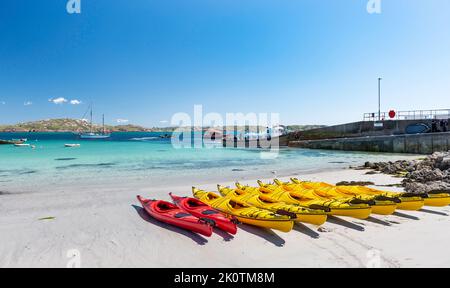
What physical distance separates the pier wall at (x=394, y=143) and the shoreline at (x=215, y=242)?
26.0 metres

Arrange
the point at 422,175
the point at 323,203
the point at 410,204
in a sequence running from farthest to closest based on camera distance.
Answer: the point at 422,175, the point at 410,204, the point at 323,203

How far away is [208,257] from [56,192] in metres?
10.9

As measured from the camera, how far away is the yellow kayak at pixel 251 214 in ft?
21.7

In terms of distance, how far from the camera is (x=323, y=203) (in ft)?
26.4

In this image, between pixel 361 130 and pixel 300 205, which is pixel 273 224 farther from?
pixel 361 130

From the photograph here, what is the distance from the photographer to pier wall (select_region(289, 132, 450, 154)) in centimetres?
3027

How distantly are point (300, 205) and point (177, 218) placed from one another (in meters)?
3.37

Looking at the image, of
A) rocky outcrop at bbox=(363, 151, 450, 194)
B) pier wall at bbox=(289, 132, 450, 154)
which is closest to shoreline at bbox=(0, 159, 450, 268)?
rocky outcrop at bbox=(363, 151, 450, 194)

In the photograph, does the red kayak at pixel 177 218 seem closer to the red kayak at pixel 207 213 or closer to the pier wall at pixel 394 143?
the red kayak at pixel 207 213

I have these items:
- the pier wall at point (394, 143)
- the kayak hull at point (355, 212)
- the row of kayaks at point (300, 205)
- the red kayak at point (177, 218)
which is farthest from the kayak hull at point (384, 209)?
the pier wall at point (394, 143)

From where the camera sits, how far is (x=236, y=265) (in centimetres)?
563

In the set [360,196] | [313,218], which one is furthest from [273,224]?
[360,196]

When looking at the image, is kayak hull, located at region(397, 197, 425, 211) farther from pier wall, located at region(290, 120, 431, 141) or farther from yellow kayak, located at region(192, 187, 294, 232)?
pier wall, located at region(290, 120, 431, 141)
